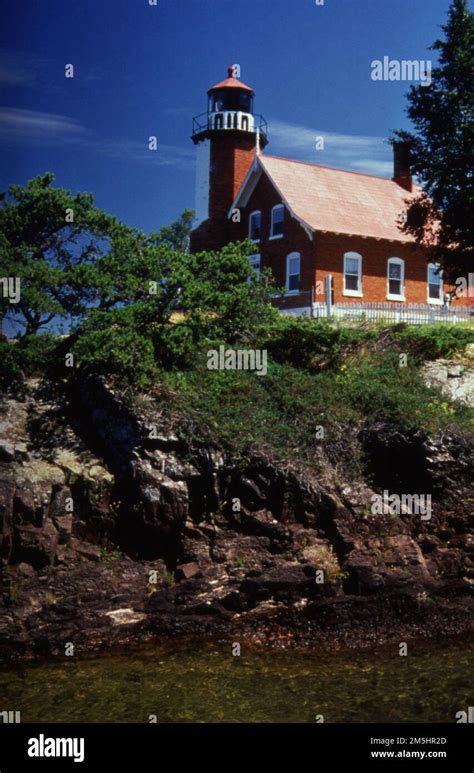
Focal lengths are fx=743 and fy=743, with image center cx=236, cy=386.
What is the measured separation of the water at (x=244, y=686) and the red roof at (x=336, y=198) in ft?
76.3

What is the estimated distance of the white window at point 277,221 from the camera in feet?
116

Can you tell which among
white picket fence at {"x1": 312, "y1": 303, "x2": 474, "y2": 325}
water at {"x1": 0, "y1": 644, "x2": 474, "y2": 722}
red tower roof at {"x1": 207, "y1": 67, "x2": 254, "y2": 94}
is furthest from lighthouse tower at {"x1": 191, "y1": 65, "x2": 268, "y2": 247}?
water at {"x1": 0, "y1": 644, "x2": 474, "y2": 722}

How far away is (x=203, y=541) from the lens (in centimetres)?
1512

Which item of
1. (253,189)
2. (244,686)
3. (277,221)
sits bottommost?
(244,686)

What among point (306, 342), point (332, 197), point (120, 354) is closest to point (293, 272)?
point (332, 197)

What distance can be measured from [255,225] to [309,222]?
4.81 meters

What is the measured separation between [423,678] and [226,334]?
9950 mm

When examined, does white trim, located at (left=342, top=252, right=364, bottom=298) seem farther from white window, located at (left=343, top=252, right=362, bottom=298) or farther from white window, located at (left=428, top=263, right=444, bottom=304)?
white window, located at (left=428, top=263, right=444, bottom=304)

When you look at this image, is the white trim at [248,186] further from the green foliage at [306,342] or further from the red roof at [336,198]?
the green foliage at [306,342]

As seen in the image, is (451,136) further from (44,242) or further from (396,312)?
(44,242)

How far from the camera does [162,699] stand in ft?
36.8

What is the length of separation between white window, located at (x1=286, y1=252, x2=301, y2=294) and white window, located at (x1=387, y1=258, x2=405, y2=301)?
4773 millimetres

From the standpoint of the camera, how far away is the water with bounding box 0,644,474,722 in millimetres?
10828

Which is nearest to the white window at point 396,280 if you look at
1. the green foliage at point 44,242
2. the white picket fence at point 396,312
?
the white picket fence at point 396,312
